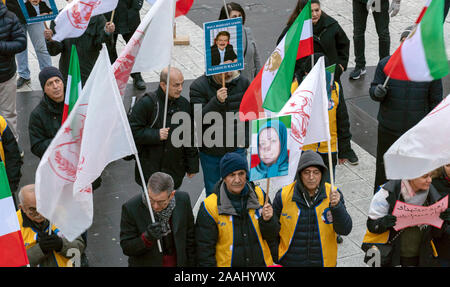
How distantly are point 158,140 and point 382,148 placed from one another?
8.45 feet

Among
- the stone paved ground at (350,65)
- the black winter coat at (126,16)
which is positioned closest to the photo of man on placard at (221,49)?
the stone paved ground at (350,65)

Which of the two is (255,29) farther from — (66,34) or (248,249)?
(248,249)

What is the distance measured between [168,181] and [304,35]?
6.90ft

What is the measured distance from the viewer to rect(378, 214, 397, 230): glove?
5883mm

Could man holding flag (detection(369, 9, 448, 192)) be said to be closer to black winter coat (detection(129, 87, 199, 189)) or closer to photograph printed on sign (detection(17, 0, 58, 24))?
black winter coat (detection(129, 87, 199, 189))

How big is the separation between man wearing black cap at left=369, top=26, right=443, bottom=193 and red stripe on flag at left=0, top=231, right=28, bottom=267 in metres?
4.09

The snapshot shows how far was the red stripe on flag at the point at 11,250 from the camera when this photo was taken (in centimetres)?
523

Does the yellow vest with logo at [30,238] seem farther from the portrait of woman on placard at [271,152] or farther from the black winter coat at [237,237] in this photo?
the portrait of woman on placard at [271,152]

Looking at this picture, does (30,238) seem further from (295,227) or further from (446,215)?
(446,215)

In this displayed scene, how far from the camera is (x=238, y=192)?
6.02 meters

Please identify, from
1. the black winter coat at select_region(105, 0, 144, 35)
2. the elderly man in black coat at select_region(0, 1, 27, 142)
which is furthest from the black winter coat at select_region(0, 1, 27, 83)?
the black winter coat at select_region(105, 0, 144, 35)

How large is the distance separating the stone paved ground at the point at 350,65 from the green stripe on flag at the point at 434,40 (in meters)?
2.33

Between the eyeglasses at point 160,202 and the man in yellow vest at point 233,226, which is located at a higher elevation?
the eyeglasses at point 160,202
